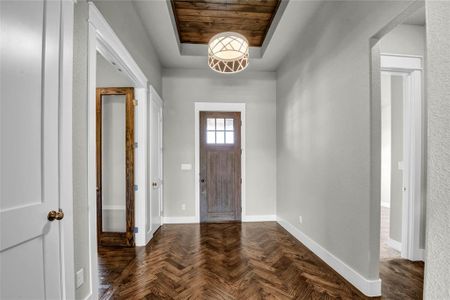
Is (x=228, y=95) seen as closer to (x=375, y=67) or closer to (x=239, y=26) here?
(x=239, y=26)

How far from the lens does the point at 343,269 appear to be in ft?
7.39

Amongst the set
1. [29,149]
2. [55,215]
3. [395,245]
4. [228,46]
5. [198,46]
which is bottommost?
[395,245]

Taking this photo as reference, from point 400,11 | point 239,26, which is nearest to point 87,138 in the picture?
point 400,11

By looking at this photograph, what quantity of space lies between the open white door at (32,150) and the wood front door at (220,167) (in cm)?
312

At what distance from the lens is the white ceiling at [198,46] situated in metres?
2.64

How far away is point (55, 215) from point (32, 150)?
1.29 feet

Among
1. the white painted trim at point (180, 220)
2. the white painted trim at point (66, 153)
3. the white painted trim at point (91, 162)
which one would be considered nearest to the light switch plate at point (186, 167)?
the white painted trim at point (180, 220)

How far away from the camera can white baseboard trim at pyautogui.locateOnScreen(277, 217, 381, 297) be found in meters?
1.93

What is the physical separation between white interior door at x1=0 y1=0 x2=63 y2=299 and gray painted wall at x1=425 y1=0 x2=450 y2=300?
167cm

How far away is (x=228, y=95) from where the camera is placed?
447cm

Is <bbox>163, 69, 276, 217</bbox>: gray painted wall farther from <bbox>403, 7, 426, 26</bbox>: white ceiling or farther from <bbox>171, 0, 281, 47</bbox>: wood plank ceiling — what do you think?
<bbox>403, 7, 426, 26</bbox>: white ceiling

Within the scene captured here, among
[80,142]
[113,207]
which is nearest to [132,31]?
[80,142]

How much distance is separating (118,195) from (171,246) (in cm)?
111

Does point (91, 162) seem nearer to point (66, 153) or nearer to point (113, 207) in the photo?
point (66, 153)
